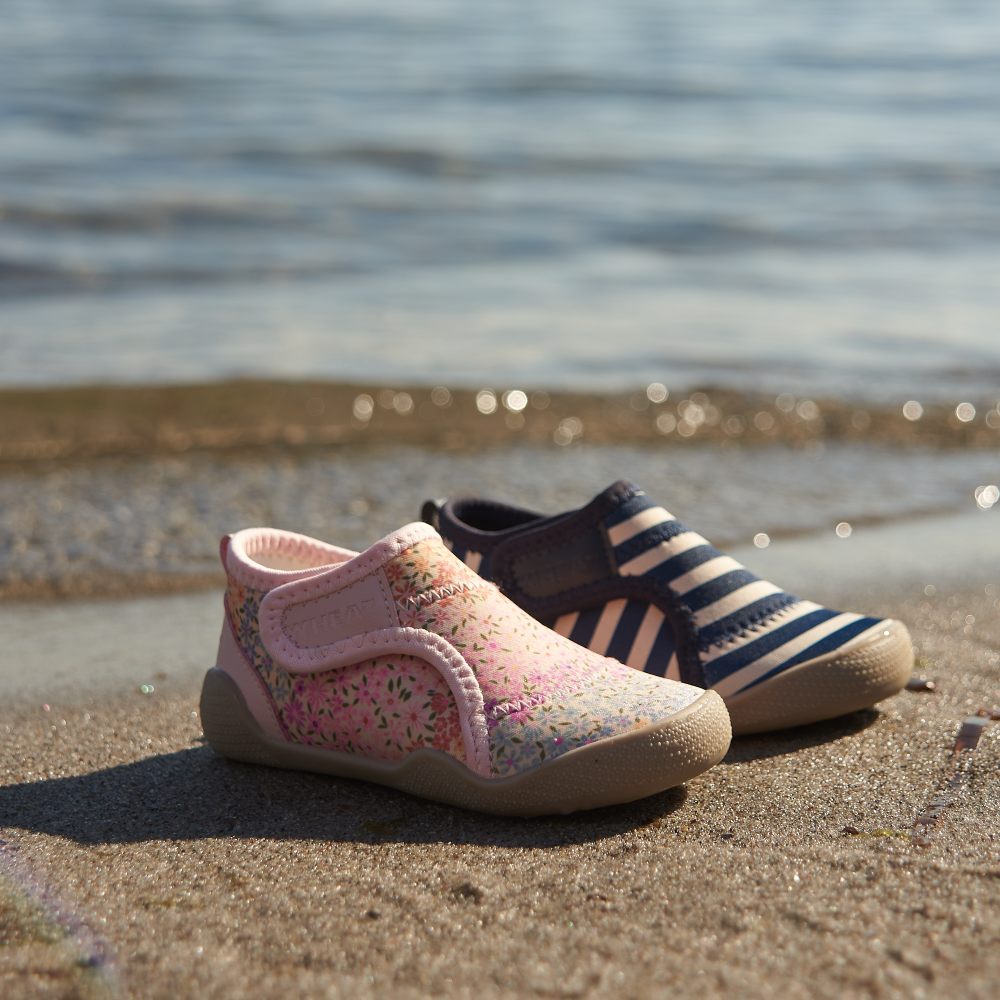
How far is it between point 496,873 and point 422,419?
11.0ft

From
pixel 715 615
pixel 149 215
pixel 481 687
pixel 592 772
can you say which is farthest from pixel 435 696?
pixel 149 215

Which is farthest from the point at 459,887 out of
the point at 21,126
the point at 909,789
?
the point at 21,126

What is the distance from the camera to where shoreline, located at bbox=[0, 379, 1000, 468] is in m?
4.49

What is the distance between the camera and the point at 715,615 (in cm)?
205

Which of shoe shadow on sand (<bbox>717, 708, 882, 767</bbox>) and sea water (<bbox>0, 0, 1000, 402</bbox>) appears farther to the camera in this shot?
sea water (<bbox>0, 0, 1000, 402</bbox>)

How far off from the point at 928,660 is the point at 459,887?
1.24m

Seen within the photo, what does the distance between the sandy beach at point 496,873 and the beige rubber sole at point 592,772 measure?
4cm

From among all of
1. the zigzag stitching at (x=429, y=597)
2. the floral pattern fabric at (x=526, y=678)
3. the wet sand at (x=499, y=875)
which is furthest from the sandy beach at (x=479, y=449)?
the zigzag stitching at (x=429, y=597)

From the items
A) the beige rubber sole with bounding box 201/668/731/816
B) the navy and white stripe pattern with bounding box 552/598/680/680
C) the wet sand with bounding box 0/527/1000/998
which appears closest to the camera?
the wet sand with bounding box 0/527/1000/998

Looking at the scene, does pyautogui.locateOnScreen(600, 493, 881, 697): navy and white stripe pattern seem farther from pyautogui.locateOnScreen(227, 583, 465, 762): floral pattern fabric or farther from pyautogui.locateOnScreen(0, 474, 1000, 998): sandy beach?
pyautogui.locateOnScreen(227, 583, 465, 762): floral pattern fabric

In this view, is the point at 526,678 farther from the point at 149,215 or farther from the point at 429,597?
the point at 149,215

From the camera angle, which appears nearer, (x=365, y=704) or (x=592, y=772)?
(x=592, y=772)

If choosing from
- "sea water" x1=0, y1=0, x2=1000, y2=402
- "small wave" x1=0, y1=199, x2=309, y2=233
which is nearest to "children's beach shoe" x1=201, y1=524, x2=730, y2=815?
"sea water" x1=0, y1=0, x2=1000, y2=402

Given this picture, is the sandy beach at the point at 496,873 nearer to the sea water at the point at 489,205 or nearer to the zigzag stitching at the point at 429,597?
the zigzag stitching at the point at 429,597
